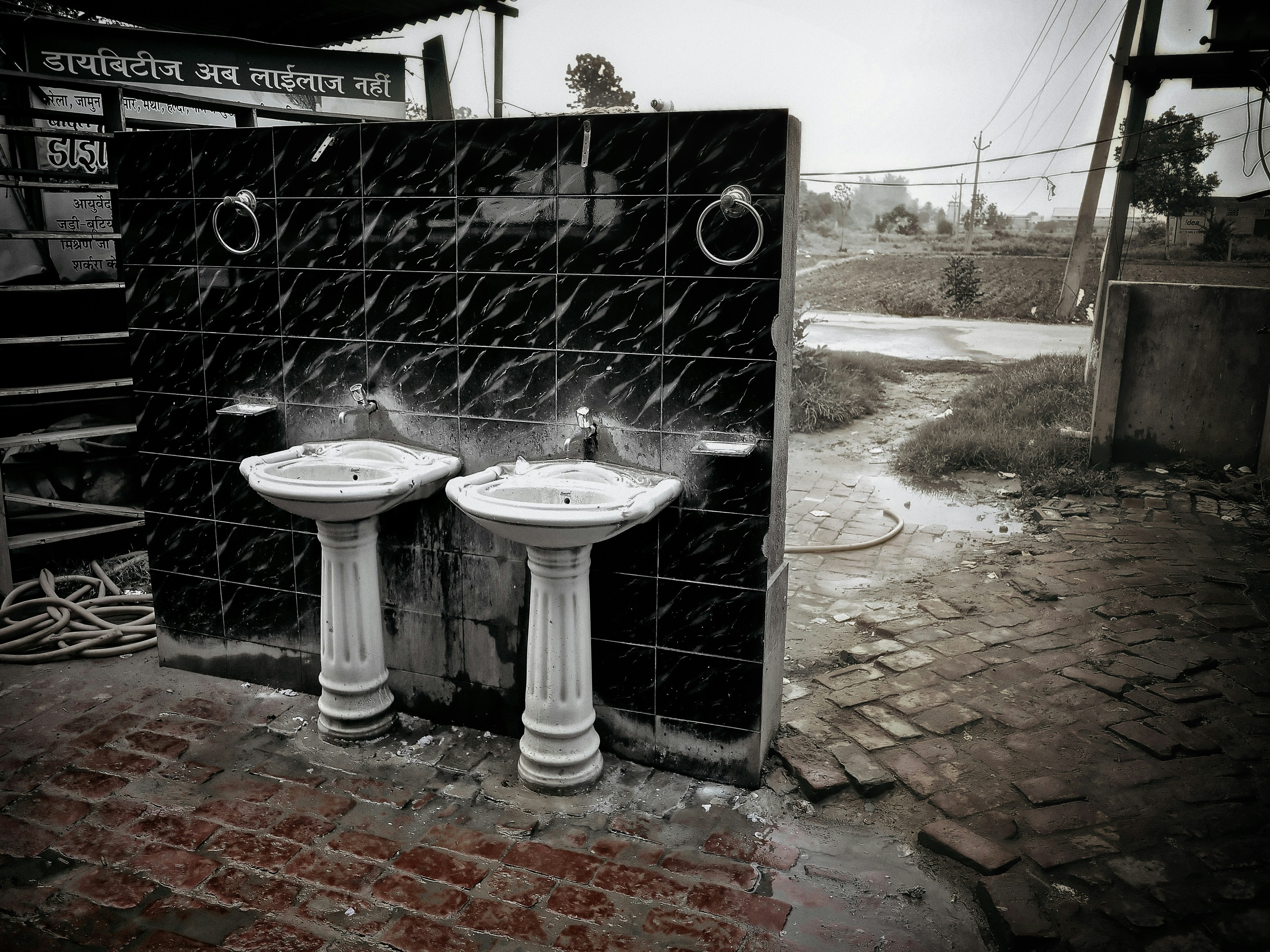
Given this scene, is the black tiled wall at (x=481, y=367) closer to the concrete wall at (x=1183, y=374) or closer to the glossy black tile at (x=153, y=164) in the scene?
the glossy black tile at (x=153, y=164)

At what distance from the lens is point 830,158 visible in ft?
34.4

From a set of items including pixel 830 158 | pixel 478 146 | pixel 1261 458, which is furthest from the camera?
pixel 830 158

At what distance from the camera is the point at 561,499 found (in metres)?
3.00

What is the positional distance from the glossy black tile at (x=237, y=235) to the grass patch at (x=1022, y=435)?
6077 mm

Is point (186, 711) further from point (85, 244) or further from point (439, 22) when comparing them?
point (439, 22)

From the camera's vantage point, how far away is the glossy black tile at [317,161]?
3.39 metres

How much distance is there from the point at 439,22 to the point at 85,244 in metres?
3.51

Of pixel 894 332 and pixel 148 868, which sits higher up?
pixel 894 332

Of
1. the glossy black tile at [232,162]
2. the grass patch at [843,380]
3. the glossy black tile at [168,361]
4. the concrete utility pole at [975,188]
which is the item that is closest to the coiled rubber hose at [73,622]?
the glossy black tile at [168,361]

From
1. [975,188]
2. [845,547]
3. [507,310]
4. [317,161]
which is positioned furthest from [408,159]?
[975,188]

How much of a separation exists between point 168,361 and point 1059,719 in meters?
4.38

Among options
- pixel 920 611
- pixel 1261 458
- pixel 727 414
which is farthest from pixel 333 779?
pixel 1261 458

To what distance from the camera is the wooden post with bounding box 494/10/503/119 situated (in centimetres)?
742

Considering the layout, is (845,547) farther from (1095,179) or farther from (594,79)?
(594,79)
